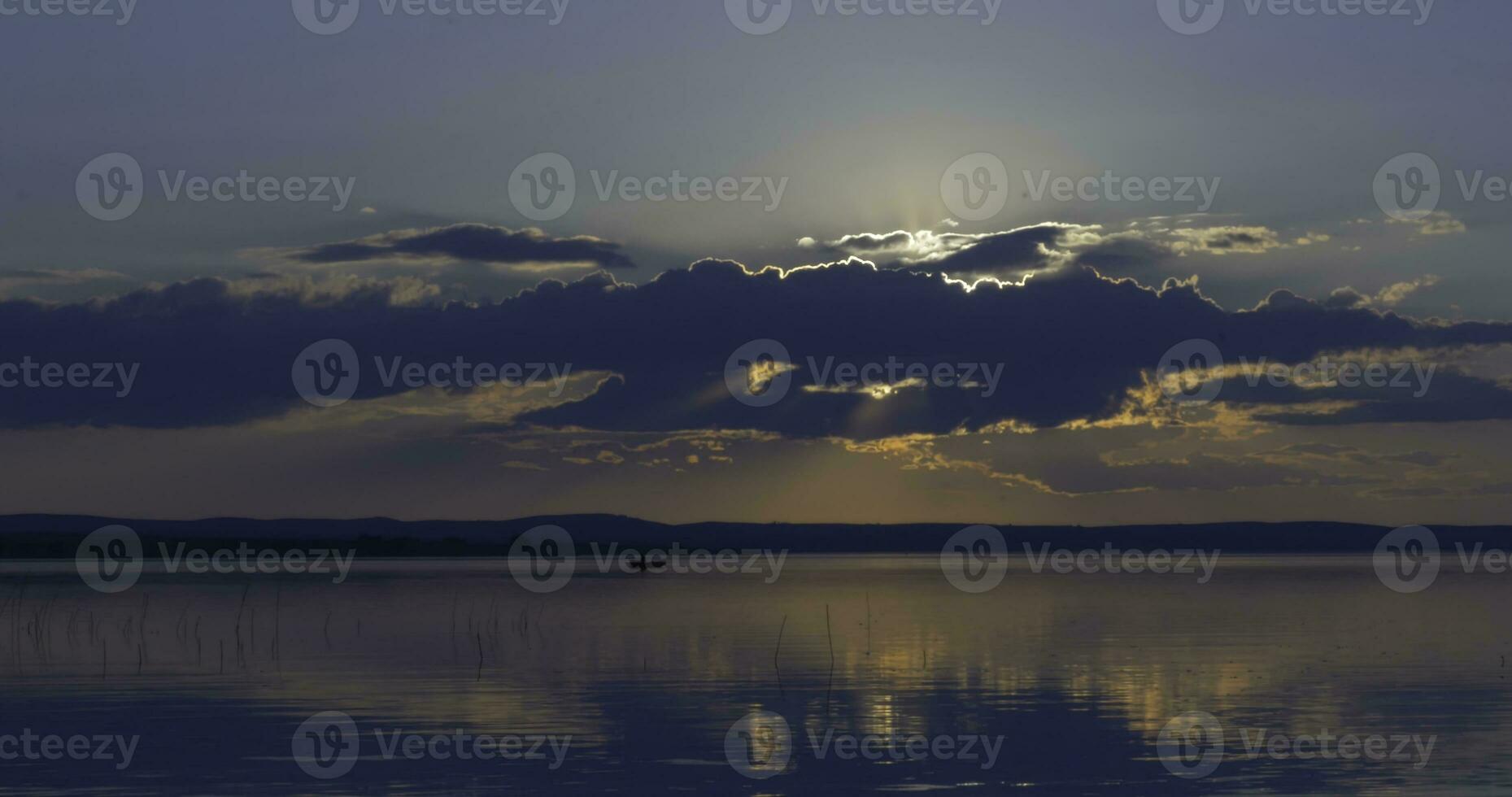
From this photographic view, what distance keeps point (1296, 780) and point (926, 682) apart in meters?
15.6

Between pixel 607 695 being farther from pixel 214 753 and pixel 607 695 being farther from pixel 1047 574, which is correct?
pixel 1047 574

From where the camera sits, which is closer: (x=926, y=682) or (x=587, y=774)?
(x=587, y=774)

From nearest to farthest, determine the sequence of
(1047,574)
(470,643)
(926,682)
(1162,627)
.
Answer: (926,682) < (470,643) < (1162,627) < (1047,574)

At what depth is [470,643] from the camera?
52.7 meters

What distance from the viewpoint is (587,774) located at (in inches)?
1032

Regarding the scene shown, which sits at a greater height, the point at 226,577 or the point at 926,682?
the point at 226,577

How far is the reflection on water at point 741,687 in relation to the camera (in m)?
26.2

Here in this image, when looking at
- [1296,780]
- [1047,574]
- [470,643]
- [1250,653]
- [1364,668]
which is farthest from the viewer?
[1047,574]

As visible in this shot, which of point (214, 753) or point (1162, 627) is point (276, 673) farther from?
point (1162, 627)

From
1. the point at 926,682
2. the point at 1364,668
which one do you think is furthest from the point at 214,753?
the point at 1364,668

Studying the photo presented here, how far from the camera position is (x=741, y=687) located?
3888cm

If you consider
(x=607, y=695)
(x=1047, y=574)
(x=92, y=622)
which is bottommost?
(x=607, y=695)

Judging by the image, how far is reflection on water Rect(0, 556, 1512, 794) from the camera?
26.2 m

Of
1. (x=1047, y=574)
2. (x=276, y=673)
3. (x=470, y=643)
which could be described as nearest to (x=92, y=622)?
(x=470, y=643)
